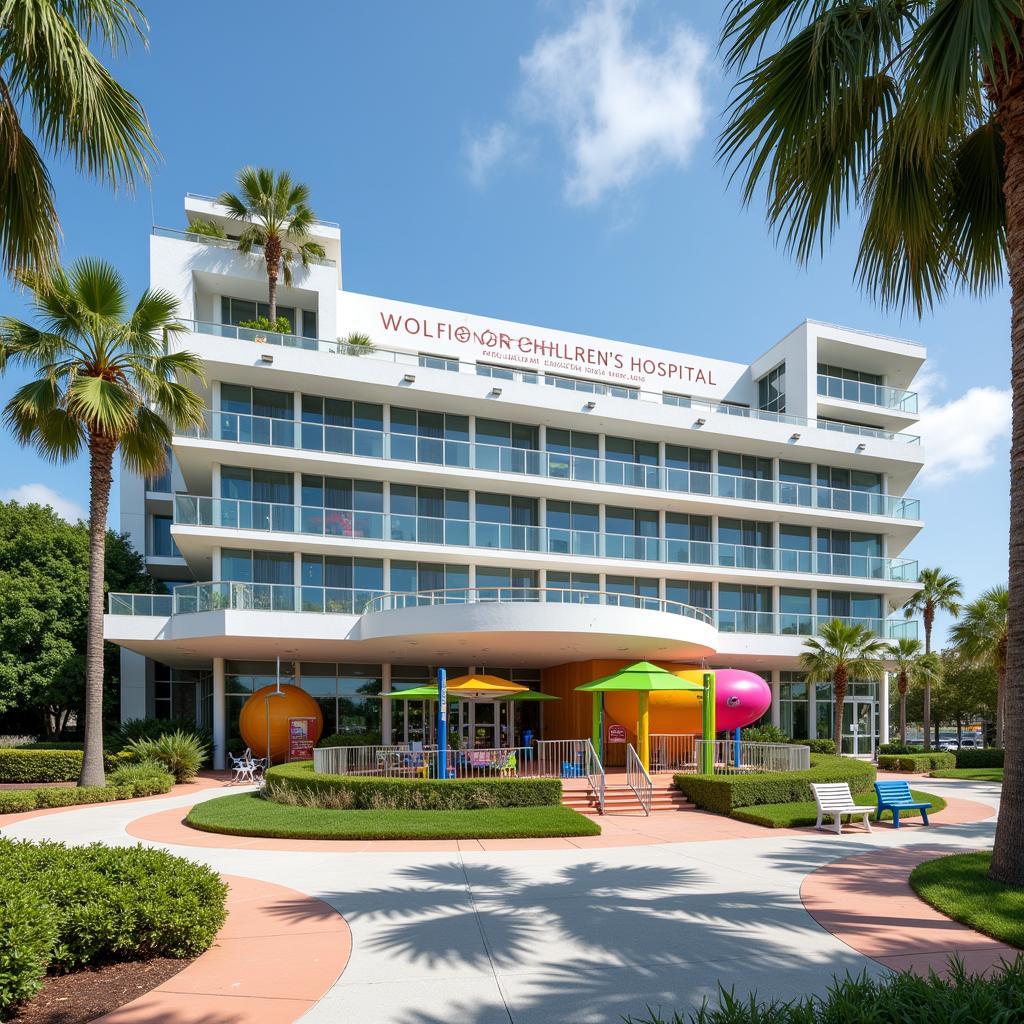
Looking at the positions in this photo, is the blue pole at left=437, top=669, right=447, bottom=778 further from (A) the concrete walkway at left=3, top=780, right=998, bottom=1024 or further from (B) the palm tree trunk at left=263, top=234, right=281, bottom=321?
(B) the palm tree trunk at left=263, top=234, right=281, bottom=321

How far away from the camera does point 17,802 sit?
18.6 meters

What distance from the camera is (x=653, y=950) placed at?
7.79 metres

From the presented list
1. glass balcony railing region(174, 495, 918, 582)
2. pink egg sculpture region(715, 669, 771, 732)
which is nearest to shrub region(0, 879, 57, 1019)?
pink egg sculpture region(715, 669, 771, 732)

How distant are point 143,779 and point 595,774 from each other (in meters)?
11.7

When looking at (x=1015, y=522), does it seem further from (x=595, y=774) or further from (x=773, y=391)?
(x=773, y=391)

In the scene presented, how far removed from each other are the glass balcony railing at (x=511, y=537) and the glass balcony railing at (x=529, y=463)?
2.06m

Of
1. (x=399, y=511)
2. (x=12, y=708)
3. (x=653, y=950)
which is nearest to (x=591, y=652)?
(x=399, y=511)

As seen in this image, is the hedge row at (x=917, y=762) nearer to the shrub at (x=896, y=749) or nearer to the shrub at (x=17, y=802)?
the shrub at (x=896, y=749)

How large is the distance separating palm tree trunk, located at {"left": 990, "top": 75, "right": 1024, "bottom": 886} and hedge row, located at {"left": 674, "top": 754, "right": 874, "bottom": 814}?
8277mm

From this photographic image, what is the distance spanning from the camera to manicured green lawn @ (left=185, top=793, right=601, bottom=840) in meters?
14.4

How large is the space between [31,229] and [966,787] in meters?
27.3

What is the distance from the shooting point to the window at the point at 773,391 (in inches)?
1521

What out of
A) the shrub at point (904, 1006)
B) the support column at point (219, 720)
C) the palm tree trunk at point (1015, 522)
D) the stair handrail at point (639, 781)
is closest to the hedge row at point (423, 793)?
the stair handrail at point (639, 781)

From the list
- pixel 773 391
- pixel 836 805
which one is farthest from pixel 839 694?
pixel 836 805
